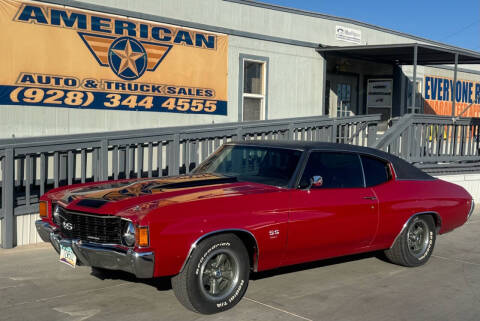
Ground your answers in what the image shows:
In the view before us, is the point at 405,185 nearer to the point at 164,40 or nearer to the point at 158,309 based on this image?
the point at 158,309

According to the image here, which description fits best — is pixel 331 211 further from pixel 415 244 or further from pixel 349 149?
pixel 415 244

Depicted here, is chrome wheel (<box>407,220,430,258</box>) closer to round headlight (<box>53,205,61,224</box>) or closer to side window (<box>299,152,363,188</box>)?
side window (<box>299,152,363,188</box>)

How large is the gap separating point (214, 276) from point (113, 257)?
90cm

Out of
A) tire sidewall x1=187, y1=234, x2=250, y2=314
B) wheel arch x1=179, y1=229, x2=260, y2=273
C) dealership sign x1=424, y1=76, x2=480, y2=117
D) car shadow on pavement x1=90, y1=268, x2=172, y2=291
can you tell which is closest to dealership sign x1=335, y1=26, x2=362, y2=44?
dealership sign x1=424, y1=76, x2=480, y2=117

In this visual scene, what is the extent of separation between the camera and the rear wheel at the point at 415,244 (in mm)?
6777

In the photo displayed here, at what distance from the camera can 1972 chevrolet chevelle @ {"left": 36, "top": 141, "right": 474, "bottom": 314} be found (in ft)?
15.5

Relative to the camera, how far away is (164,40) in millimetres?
11031

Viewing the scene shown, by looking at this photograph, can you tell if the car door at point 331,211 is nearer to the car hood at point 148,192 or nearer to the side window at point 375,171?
the side window at point 375,171

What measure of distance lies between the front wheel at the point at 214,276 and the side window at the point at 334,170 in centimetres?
109

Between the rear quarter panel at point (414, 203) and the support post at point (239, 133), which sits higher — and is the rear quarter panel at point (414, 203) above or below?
below

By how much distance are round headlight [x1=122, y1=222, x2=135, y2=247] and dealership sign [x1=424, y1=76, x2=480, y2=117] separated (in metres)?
15.6

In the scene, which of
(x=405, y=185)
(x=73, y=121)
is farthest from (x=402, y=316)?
(x=73, y=121)

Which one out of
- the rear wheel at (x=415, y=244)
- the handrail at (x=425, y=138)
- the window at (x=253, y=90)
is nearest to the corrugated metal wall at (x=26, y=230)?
the rear wheel at (x=415, y=244)

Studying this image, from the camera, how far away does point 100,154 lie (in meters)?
8.37
